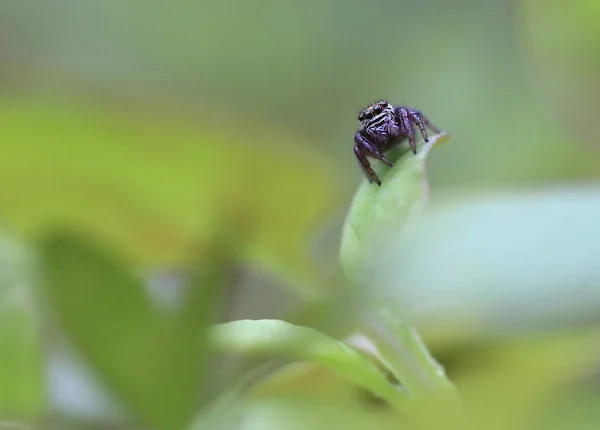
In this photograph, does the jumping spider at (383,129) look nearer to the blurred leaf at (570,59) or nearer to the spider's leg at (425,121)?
the spider's leg at (425,121)

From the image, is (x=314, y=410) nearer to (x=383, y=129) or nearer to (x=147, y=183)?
(x=383, y=129)

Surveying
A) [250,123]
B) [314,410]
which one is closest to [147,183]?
[250,123]

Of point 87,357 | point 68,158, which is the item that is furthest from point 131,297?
point 68,158

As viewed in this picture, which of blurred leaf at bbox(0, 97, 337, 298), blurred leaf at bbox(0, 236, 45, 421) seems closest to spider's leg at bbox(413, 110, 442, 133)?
blurred leaf at bbox(0, 97, 337, 298)

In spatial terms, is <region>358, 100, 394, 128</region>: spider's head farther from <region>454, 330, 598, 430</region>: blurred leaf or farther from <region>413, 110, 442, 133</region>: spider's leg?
<region>454, 330, 598, 430</region>: blurred leaf

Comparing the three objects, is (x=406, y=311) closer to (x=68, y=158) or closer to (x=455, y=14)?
(x=68, y=158)

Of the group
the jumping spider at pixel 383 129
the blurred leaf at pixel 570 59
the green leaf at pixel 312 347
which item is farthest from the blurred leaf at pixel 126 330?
the blurred leaf at pixel 570 59
